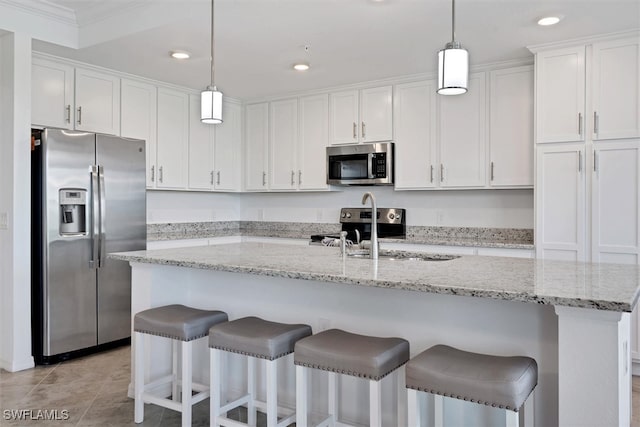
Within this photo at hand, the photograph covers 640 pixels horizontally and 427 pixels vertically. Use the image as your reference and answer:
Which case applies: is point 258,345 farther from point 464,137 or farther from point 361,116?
point 361,116

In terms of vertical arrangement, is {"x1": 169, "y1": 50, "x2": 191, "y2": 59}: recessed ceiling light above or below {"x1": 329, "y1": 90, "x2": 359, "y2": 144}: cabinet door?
above

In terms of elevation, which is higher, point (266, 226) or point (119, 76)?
point (119, 76)

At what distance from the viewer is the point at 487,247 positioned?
13.0 ft

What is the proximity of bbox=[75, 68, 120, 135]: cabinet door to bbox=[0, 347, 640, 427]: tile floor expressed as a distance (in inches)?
75.0

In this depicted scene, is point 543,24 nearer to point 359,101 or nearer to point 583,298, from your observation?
point 359,101

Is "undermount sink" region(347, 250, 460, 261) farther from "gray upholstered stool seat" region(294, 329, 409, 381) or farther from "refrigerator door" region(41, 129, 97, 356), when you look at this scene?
"refrigerator door" region(41, 129, 97, 356)

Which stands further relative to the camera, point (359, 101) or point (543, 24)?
point (359, 101)

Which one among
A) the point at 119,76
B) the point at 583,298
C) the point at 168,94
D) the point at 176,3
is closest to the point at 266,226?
the point at 168,94

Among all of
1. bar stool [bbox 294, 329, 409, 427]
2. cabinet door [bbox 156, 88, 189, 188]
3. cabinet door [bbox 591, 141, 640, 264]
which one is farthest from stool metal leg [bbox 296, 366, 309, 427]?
cabinet door [bbox 156, 88, 189, 188]

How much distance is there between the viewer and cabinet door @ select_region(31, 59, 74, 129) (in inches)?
151

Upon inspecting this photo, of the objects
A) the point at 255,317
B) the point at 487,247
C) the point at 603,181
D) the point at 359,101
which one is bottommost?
the point at 255,317

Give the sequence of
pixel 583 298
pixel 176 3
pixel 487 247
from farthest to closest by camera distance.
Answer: pixel 487 247 → pixel 176 3 → pixel 583 298

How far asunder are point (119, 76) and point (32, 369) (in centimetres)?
250

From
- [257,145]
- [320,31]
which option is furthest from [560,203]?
[257,145]
